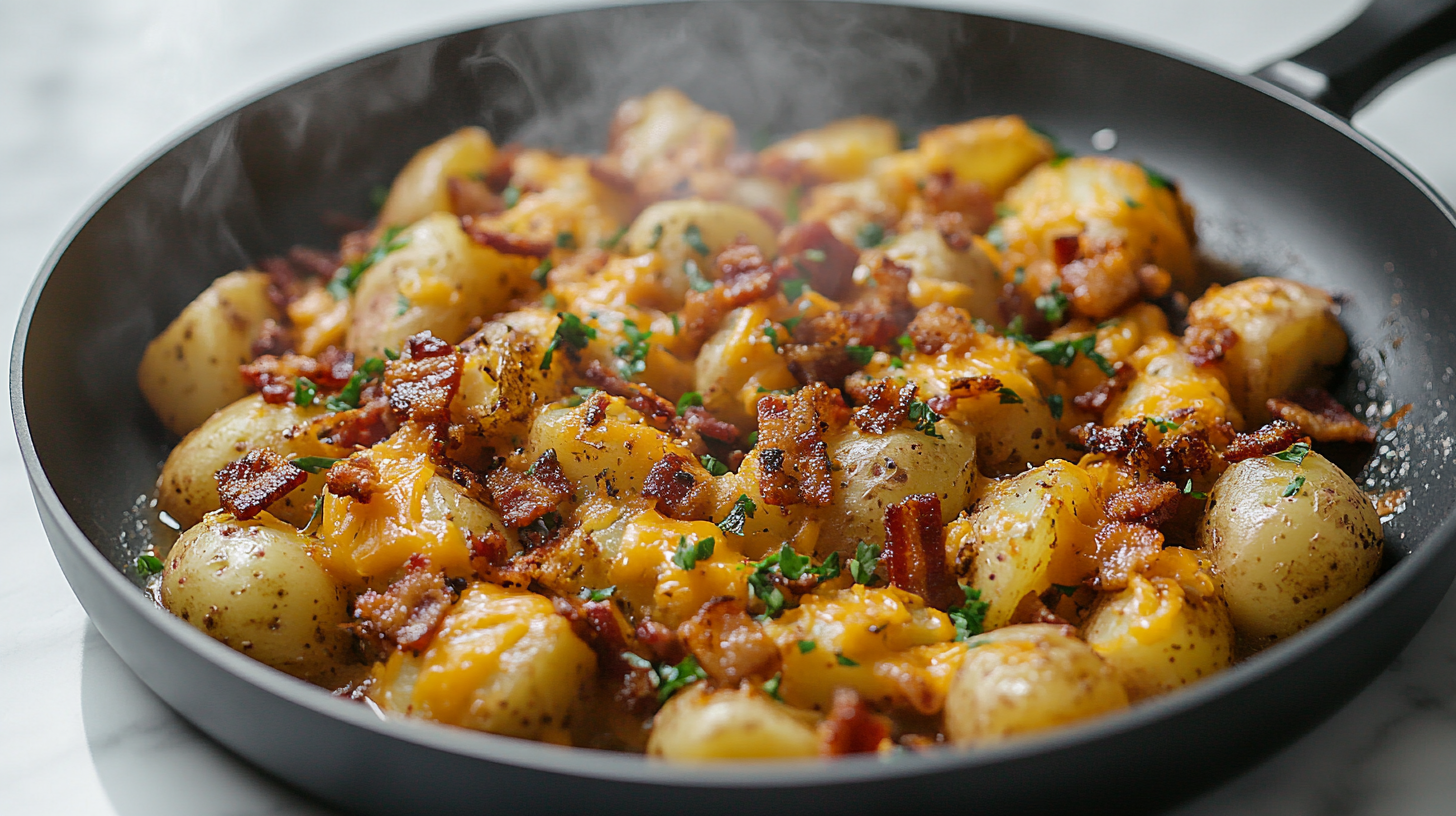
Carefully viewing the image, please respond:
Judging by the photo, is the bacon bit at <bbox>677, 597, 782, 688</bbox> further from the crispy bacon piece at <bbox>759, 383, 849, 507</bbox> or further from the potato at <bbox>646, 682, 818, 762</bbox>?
the crispy bacon piece at <bbox>759, 383, 849, 507</bbox>

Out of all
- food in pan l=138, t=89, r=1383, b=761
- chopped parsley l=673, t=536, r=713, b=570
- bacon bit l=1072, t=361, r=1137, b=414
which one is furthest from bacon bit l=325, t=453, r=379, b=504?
bacon bit l=1072, t=361, r=1137, b=414

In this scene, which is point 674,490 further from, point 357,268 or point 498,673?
point 357,268

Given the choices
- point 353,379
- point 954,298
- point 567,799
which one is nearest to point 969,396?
point 954,298

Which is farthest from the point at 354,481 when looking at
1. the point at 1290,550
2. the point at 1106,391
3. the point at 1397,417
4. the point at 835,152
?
the point at 1397,417

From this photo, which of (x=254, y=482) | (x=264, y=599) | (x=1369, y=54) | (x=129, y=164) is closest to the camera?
(x=264, y=599)

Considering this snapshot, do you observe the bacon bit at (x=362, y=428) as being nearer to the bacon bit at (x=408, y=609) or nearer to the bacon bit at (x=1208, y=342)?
the bacon bit at (x=408, y=609)

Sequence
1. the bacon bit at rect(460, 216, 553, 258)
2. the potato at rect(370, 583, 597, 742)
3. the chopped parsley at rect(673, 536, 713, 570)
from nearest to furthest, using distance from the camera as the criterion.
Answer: the potato at rect(370, 583, 597, 742)
the chopped parsley at rect(673, 536, 713, 570)
the bacon bit at rect(460, 216, 553, 258)
